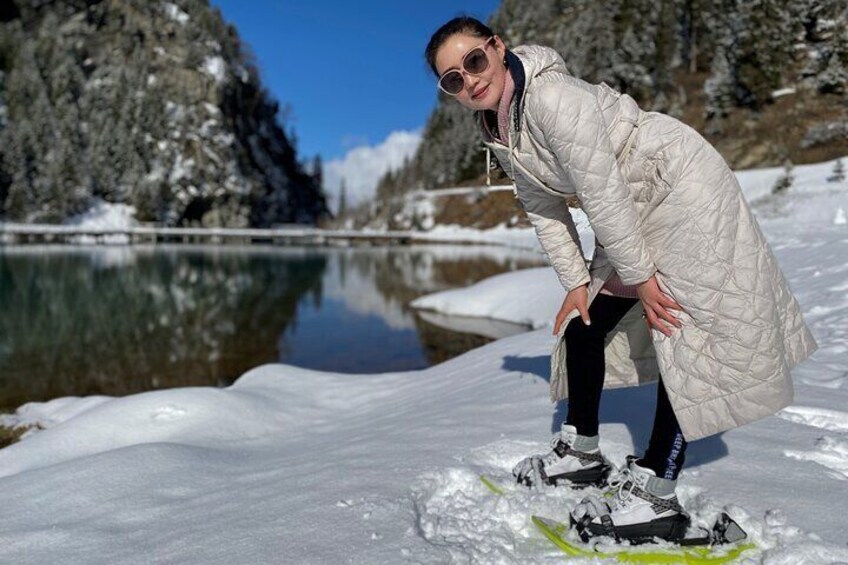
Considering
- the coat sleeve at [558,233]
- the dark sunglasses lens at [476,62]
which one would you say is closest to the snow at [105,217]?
the coat sleeve at [558,233]

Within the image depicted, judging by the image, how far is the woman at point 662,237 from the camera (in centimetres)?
203

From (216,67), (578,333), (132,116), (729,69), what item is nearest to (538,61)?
(578,333)

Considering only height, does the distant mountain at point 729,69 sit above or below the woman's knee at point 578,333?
above

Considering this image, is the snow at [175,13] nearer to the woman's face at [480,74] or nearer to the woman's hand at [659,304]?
the woman's face at [480,74]

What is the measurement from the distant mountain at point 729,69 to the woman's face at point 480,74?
2051 centimetres

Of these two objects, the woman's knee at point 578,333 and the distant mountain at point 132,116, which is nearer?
the woman's knee at point 578,333

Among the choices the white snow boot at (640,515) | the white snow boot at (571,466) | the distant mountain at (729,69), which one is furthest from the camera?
the distant mountain at (729,69)

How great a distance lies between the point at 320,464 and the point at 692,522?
217 centimetres

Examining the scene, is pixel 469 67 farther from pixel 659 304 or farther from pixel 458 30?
pixel 659 304

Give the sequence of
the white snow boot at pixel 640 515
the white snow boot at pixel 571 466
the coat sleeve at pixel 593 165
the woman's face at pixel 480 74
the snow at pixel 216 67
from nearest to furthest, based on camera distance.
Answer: the coat sleeve at pixel 593 165 → the woman's face at pixel 480 74 → the white snow boot at pixel 640 515 → the white snow boot at pixel 571 466 → the snow at pixel 216 67

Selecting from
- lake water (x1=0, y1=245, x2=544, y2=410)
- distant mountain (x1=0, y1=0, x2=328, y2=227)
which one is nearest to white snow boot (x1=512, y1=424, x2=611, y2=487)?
lake water (x1=0, y1=245, x2=544, y2=410)

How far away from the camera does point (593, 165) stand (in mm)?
1985

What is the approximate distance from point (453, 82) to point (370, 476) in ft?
7.02

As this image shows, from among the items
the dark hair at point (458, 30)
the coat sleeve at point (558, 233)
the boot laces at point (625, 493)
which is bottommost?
the boot laces at point (625, 493)
